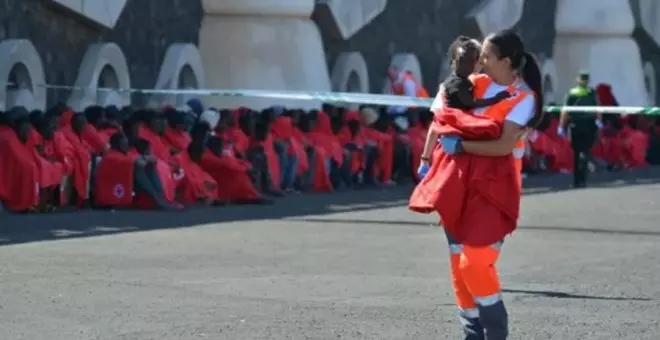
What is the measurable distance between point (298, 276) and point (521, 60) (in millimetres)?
4266

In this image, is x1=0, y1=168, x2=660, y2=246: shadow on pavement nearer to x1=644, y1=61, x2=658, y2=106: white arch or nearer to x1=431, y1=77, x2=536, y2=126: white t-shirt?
x1=431, y1=77, x2=536, y2=126: white t-shirt

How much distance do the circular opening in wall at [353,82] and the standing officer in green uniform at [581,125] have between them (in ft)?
16.8

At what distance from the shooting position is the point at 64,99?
2138 cm

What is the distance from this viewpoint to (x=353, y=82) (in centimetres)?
2900

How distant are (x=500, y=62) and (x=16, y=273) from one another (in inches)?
189

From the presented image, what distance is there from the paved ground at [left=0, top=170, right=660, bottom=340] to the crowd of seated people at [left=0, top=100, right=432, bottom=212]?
511mm

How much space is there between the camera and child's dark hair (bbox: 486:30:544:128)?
8023mm

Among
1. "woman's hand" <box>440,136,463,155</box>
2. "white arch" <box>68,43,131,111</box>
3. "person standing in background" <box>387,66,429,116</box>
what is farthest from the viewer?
"person standing in background" <box>387,66,429,116</box>

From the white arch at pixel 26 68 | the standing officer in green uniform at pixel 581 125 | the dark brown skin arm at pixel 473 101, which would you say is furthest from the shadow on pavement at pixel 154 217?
the dark brown skin arm at pixel 473 101

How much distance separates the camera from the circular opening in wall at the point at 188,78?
24531 millimetres

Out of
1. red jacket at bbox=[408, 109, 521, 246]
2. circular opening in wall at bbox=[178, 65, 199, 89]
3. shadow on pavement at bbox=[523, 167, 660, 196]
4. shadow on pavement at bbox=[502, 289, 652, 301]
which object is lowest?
shadow on pavement at bbox=[523, 167, 660, 196]

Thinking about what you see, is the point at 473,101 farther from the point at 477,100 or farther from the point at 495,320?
the point at 495,320

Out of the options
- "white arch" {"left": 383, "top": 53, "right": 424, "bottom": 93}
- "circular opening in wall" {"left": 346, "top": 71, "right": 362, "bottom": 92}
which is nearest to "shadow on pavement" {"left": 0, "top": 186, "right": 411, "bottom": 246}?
"circular opening in wall" {"left": 346, "top": 71, "right": 362, "bottom": 92}

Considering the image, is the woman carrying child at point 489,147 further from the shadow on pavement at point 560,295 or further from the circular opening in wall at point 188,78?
the circular opening in wall at point 188,78
